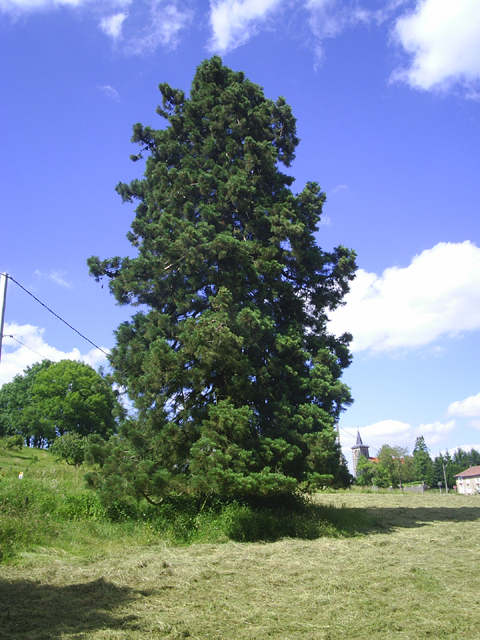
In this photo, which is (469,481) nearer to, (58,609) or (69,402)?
(69,402)

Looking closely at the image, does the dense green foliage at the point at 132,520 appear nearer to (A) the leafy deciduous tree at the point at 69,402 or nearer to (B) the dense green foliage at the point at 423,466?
(A) the leafy deciduous tree at the point at 69,402

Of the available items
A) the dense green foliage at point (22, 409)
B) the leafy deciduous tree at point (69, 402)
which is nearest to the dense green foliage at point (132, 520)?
the leafy deciduous tree at point (69, 402)

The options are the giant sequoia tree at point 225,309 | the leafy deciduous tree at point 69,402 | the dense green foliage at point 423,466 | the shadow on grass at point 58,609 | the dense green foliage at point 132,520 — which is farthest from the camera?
the dense green foliage at point 423,466

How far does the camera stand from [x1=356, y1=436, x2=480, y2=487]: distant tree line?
6694 centimetres

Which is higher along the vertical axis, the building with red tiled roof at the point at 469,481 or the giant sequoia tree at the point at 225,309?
the giant sequoia tree at the point at 225,309

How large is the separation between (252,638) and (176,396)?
26.2 ft

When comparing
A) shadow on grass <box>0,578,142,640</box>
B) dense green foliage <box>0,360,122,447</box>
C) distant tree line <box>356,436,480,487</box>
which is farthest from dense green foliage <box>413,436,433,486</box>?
shadow on grass <box>0,578,142,640</box>

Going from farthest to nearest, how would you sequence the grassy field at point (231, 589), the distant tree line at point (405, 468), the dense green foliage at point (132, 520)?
the distant tree line at point (405, 468) < the dense green foliage at point (132, 520) < the grassy field at point (231, 589)

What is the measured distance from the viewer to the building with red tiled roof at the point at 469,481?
84.6 m

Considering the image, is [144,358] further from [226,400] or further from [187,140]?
[187,140]

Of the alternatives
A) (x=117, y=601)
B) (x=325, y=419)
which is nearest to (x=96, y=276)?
(x=325, y=419)

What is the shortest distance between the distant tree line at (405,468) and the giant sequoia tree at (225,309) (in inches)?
1670

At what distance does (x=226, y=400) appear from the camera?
11555mm

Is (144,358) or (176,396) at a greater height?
(144,358)
